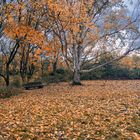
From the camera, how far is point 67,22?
1046 inches

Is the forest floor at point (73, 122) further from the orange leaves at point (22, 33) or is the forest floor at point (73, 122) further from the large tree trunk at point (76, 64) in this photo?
the large tree trunk at point (76, 64)

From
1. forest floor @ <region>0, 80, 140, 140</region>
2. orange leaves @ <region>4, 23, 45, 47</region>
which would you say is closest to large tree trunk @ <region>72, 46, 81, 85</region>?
orange leaves @ <region>4, 23, 45, 47</region>

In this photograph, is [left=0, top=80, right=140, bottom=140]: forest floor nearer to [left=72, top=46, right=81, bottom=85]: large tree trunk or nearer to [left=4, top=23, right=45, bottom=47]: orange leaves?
[left=4, top=23, right=45, bottom=47]: orange leaves

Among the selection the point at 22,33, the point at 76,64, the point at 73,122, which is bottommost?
the point at 73,122

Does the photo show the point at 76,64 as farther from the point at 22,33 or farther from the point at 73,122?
the point at 73,122

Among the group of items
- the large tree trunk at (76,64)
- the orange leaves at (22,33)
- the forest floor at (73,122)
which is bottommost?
the forest floor at (73,122)

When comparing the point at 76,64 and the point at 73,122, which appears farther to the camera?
the point at 76,64

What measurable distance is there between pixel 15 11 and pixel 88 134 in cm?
1457

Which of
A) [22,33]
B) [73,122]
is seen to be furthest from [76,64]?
[73,122]

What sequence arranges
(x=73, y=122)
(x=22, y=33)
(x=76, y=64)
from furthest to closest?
(x=76, y=64), (x=22, y=33), (x=73, y=122)

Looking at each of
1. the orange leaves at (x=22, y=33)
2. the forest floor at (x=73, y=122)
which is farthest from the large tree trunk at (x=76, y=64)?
the forest floor at (x=73, y=122)

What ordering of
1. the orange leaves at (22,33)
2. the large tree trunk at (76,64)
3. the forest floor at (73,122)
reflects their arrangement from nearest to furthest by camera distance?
the forest floor at (73,122) → the orange leaves at (22,33) → the large tree trunk at (76,64)

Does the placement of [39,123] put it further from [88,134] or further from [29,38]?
[29,38]

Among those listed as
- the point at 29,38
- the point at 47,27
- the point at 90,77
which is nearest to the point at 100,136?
the point at 29,38
